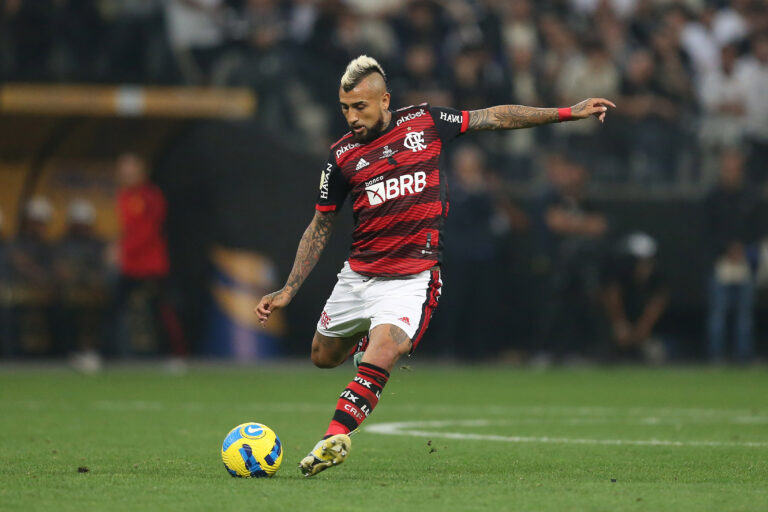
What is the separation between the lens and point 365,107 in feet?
25.2

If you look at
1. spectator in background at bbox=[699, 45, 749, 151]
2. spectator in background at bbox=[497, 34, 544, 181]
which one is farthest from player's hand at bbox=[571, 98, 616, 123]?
spectator in background at bbox=[699, 45, 749, 151]

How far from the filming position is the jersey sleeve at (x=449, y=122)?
26.3 feet

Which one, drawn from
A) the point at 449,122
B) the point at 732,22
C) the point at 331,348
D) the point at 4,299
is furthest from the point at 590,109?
the point at 732,22

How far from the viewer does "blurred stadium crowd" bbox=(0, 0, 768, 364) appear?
17.4 m

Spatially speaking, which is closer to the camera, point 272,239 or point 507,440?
point 507,440

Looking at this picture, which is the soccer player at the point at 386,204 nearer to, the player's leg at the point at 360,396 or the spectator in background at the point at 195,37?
the player's leg at the point at 360,396

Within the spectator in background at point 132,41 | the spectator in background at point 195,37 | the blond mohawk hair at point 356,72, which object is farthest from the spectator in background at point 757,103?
the blond mohawk hair at point 356,72

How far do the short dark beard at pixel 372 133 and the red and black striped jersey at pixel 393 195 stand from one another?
0.02 meters

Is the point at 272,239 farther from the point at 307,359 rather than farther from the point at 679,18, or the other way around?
the point at 679,18

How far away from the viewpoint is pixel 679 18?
20.0 meters

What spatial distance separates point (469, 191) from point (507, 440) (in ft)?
→ 28.4

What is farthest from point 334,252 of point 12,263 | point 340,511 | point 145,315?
point 340,511

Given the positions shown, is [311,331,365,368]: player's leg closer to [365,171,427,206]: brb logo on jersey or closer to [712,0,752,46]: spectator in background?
Result: [365,171,427,206]: brb logo on jersey

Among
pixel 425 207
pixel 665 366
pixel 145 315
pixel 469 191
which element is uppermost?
pixel 425 207
